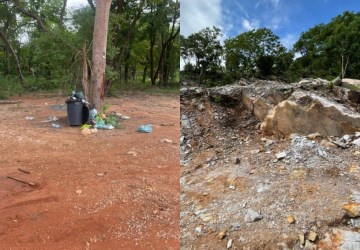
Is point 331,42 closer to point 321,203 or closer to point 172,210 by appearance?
point 321,203

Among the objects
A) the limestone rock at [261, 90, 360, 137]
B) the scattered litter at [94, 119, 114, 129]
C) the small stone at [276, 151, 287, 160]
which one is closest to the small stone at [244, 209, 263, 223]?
the small stone at [276, 151, 287, 160]

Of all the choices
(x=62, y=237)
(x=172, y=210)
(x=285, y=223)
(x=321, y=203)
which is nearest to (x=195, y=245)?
(x=285, y=223)

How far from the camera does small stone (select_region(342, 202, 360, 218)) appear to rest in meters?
0.71

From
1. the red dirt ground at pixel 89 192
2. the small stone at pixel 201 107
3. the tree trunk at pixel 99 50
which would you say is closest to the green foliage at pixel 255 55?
the small stone at pixel 201 107

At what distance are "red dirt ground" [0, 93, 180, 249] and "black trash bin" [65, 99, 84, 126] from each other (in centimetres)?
62

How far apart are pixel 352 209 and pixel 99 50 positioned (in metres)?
4.16

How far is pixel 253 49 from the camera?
33.3 inches

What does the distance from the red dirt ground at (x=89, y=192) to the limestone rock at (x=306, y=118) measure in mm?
709

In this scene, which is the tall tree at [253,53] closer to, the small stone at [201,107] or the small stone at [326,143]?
the small stone at [201,107]

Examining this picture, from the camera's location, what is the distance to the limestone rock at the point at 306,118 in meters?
1.08

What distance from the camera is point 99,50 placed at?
446 centimetres

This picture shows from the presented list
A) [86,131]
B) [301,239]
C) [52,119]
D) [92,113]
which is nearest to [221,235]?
[301,239]

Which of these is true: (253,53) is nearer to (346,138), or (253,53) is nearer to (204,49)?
(204,49)

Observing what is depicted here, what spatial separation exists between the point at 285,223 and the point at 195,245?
20 centimetres
